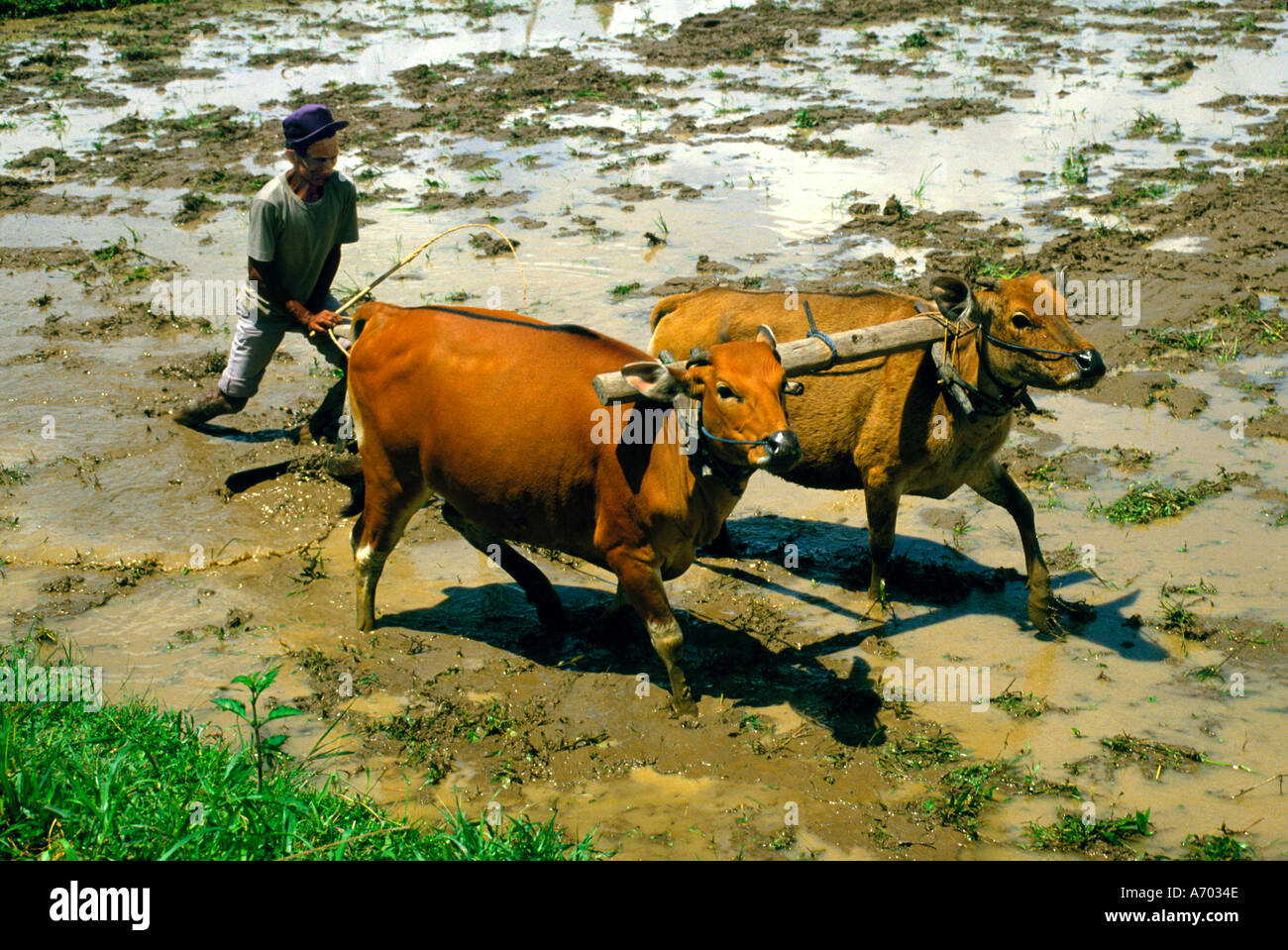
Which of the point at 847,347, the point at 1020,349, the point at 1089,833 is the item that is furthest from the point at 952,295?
the point at 1089,833

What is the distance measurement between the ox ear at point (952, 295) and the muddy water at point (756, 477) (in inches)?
68.7

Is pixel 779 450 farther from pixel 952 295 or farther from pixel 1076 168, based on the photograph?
pixel 1076 168

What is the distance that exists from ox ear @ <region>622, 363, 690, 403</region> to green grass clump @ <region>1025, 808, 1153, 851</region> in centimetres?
245

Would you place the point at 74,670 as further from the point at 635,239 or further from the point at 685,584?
the point at 635,239

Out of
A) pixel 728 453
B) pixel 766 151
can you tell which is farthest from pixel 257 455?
pixel 766 151

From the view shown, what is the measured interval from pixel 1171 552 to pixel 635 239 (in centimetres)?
635

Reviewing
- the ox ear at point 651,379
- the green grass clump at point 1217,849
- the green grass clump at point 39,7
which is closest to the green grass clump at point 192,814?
the ox ear at point 651,379

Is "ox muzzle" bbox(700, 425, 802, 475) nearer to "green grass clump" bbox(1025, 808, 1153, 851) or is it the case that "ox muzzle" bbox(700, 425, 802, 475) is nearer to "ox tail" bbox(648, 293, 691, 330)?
"green grass clump" bbox(1025, 808, 1153, 851)

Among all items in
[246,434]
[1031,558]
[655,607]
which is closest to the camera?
[655,607]

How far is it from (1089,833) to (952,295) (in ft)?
8.95

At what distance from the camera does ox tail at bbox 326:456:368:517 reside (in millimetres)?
7074

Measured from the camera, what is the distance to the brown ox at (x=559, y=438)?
5039 mm

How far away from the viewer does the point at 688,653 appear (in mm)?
6168

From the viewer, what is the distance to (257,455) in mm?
8188
